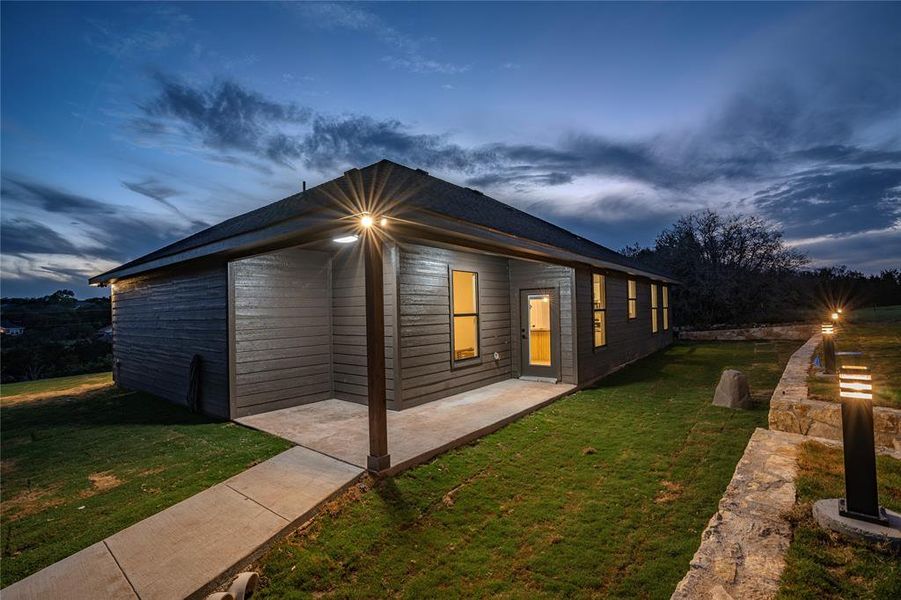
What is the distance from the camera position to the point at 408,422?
518cm

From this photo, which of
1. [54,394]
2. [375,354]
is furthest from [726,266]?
[54,394]

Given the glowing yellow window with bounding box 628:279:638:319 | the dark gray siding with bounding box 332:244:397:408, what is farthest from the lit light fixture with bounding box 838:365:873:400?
the glowing yellow window with bounding box 628:279:638:319

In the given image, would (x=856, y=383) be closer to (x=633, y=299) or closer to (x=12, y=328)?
(x=633, y=299)

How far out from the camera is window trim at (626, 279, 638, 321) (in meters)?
11.0

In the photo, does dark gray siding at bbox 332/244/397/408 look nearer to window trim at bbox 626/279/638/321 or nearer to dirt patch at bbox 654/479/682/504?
dirt patch at bbox 654/479/682/504

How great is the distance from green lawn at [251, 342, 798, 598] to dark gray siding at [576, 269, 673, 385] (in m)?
2.83

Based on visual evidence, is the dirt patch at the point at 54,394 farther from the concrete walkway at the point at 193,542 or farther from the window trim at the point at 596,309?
the window trim at the point at 596,309

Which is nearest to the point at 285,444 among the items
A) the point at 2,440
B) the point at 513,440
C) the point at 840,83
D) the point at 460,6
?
the point at 513,440

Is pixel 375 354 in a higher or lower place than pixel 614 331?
higher

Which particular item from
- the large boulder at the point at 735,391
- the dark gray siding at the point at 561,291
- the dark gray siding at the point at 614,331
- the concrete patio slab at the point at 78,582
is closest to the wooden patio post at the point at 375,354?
the concrete patio slab at the point at 78,582

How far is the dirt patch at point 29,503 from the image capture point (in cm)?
331

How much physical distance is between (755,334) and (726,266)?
623 centimetres

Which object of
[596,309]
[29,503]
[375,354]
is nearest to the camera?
[29,503]

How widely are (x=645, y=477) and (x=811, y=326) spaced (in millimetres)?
17004
